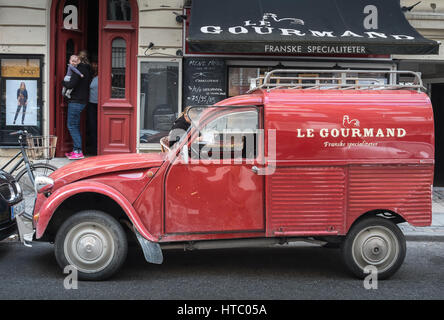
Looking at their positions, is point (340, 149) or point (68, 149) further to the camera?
point (68, 149)

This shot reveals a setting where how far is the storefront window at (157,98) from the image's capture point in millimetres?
11320

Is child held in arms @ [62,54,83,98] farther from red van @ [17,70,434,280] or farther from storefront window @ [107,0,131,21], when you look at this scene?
red van @ [17,70,434,280]

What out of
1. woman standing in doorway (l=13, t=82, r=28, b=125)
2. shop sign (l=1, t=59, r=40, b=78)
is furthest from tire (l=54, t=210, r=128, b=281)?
shop sign (l=1, t=59, r=40, b=78)

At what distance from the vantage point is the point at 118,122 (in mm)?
11578

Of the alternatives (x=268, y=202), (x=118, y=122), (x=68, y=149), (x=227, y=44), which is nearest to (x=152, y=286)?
(x=268, y=202)

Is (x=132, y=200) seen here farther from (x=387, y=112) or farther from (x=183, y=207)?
(x=387, y=112)

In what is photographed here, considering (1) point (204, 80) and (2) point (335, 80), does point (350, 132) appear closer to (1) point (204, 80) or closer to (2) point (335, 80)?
(2) point (335, 80)

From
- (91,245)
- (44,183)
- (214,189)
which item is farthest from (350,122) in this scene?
(44,183)

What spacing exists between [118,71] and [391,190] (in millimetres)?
7632

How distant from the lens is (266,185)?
5.58 meters

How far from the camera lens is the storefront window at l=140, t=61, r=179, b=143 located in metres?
11.3

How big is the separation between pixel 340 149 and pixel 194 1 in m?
6.24

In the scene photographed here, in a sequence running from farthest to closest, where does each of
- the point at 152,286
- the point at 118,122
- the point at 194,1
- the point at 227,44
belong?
the point at 118,122
the point at 194,1
the point at 227,44
the point at 152,286

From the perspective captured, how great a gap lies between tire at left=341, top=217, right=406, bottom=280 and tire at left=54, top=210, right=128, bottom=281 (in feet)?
8.07
